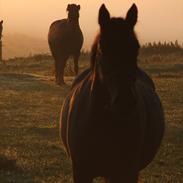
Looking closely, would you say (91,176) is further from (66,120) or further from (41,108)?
(41,108)

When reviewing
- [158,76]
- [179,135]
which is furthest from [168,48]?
[179,135]

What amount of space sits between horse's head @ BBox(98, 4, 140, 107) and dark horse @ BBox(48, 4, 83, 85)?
1729 cm

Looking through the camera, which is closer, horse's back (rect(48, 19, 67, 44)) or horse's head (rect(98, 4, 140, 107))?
horse's head (rect(98, 4, 140, 107))

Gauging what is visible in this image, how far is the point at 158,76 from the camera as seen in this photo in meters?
23.5

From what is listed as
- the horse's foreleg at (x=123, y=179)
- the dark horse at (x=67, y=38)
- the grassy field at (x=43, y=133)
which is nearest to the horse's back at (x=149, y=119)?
the horse's foreleg at (x=123, y=179)

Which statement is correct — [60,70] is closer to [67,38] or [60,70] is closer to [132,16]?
[67,38]

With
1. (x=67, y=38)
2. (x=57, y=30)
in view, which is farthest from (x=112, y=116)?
(x=57, y=30)

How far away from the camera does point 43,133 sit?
41.0ft

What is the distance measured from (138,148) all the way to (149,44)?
104ft

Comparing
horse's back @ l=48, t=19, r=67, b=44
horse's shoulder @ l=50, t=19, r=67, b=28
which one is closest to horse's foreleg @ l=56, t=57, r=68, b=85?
horse's back @ l=48, t=19, r=67, b=44

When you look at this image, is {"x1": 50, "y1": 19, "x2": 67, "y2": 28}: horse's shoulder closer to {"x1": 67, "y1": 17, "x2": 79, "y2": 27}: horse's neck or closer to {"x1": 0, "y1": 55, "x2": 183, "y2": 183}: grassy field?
{"x1": 67, "y1": 17, "x2": 79, "y2": 27}: horse's neck

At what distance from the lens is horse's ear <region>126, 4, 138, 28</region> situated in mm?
4863

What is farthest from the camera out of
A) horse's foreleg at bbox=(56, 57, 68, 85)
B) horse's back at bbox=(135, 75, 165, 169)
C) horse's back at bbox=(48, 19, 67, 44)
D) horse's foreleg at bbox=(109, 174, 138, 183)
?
horse's back at bbox=(48, 19, 67, 44)

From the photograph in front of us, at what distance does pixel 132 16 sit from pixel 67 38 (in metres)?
17.7
